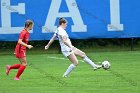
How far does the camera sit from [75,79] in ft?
50.9

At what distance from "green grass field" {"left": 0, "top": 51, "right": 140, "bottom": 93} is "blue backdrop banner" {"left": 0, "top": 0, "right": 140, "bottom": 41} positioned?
449 centimetres

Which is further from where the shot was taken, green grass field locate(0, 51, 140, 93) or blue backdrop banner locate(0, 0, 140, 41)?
blue backdrop banner locate(0, 0, 140, 41)

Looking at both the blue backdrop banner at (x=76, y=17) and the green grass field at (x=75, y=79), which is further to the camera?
the blue backdrop banner at (x=76, y=17)

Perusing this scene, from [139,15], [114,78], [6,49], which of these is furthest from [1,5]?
[114,78]

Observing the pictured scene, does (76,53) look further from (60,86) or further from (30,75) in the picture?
(60,86)

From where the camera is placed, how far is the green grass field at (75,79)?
13.3 metres

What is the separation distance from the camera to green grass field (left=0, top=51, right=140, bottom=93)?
43.6 feet

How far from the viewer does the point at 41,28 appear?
26984 mm

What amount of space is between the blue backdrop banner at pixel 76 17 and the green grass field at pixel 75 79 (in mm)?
4489

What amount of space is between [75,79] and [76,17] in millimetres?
11599

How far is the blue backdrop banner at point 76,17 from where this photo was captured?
2684cm

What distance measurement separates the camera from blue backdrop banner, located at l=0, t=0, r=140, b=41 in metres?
26.8

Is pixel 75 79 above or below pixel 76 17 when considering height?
above

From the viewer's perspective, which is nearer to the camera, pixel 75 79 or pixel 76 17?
pixel 75 79
